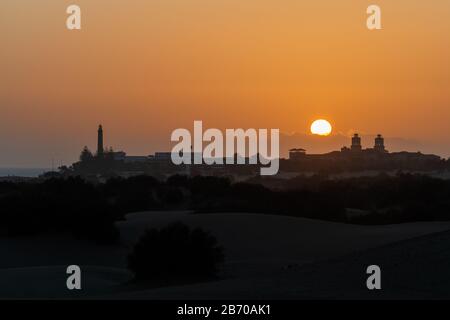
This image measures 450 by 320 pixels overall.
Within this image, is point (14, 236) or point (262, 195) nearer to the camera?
point (14, 236)

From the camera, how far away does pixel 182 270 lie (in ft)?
101

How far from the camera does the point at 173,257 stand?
1209 inches

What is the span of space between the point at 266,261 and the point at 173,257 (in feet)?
33.2

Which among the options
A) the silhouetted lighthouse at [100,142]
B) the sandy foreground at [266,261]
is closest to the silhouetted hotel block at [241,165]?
the silhouetted lighthouse at [100,142]

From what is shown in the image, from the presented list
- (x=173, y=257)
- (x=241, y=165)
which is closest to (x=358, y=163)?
(x=241, y=165)

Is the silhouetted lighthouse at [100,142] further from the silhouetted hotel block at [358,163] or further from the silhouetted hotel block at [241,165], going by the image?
the silhouetted hotel block at [358,163]

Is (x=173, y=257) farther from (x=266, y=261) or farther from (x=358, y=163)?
(x=358, y=163)

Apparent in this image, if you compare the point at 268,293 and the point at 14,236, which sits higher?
the point at 14,236

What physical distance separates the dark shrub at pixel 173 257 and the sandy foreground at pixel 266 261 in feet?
2.53

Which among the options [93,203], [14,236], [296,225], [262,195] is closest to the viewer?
[14,236]

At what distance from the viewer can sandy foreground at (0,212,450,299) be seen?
72.5 feet

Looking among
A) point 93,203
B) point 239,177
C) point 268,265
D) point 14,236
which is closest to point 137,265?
point 268,265
